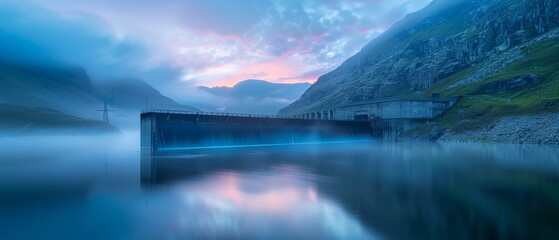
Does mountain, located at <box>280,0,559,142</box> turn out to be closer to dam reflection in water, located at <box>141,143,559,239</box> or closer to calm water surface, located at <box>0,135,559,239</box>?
dam reflection in water, located at <box>141,143,559,239</box>

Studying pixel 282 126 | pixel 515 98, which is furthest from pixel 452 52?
pixel 282 126

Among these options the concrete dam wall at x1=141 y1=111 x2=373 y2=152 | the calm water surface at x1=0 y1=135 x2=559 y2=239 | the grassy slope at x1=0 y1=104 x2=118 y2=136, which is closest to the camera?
the calm water surface at x1=0 y1=135 x2=559 y2=239

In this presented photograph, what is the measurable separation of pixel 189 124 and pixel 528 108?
55.2m

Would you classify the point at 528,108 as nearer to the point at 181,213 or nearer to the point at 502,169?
the point at 502,169

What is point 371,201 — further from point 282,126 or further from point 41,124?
point 41,124

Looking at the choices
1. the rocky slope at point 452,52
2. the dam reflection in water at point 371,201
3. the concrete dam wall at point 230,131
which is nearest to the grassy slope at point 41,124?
the rocky slope at point 452,52

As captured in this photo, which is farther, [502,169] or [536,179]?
[502,169]

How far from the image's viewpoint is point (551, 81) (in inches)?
3115

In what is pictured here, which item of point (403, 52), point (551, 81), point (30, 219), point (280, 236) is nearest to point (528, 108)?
point (551, 81)

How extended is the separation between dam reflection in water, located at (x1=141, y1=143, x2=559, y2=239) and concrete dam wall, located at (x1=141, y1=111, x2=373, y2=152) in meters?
22.0

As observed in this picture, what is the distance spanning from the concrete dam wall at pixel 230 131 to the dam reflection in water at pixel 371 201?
72.3ft

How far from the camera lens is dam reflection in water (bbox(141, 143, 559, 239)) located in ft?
37.5

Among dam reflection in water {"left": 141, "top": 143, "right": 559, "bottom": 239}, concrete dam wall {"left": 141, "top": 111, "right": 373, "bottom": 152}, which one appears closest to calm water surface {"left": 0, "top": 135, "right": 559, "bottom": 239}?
dam reflection in water {"left": 141, "top": 143, "right": 559, "bottom": 239}

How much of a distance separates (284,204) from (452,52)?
140051 millimetres
